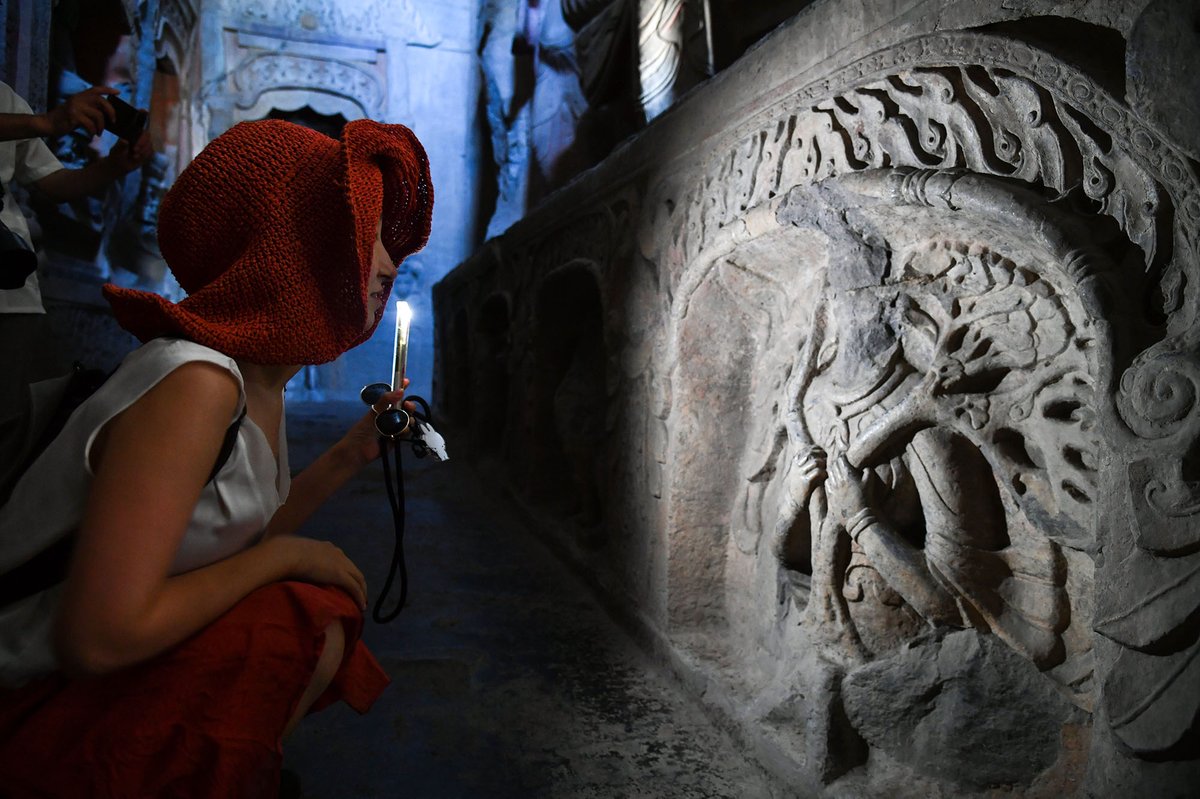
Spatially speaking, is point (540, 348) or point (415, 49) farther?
point (415, 49)

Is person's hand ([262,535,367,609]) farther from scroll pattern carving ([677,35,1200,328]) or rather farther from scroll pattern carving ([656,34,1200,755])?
scroll pattern carving ([677,35,1200,328])

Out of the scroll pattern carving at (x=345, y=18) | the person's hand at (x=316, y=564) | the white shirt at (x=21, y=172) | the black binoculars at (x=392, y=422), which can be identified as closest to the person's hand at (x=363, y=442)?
the black binoculars at (x=392, y=422)

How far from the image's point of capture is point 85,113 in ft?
5.62

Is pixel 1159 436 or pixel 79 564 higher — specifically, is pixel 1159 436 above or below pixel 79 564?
above

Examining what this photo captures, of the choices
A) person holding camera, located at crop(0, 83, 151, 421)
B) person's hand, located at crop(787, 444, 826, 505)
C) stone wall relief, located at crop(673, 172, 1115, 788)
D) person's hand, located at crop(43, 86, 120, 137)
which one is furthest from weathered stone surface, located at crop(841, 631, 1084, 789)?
person's hand, located at crop(43, 86, 120, 137)

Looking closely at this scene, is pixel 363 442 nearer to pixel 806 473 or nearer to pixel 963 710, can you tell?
pixel 806 473

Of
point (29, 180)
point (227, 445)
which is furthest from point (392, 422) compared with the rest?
point (29, 180)

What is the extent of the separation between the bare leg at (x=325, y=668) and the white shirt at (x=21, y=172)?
5.71ft

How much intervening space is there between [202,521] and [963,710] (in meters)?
1.43

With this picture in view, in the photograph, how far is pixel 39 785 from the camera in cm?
91

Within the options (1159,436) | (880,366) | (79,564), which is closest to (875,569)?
(880,366)

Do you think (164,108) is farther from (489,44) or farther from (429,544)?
(429,544)

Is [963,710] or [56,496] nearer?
[56,496]

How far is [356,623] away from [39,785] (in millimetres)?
419
